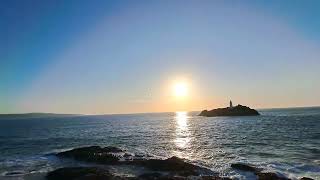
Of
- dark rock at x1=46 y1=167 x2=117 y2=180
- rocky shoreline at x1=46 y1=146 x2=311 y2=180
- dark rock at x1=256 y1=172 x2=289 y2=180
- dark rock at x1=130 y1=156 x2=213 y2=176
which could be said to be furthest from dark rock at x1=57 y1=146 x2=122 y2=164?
dark rock at x1=256 y1=172 x2=289 y2=180

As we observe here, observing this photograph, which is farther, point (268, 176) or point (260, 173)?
point (260, 173)

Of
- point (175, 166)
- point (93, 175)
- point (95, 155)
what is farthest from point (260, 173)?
point (95, 155)

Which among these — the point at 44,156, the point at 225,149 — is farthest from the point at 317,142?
the point at 44,156

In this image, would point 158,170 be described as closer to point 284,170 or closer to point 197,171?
point 197,171

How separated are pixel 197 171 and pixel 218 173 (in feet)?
7.13

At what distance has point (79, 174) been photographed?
3662 centimetres

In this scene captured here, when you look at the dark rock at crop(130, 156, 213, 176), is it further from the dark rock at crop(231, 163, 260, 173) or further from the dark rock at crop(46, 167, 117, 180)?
the dark rock at crop(46, 167, 117, 180)

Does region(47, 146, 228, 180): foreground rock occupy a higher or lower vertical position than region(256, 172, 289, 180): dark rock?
higher

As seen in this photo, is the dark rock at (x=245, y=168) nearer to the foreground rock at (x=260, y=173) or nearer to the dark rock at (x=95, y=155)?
the foreground rock at (x=260, y=173)

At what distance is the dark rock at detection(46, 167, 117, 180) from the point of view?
3528 cm

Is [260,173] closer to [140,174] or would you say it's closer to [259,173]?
[259,173]

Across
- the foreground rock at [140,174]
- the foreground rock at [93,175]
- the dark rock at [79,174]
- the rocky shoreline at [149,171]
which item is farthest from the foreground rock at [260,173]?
the dark rock at [79,174]

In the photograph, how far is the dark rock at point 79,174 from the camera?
35281 millimetres

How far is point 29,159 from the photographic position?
5056cm
